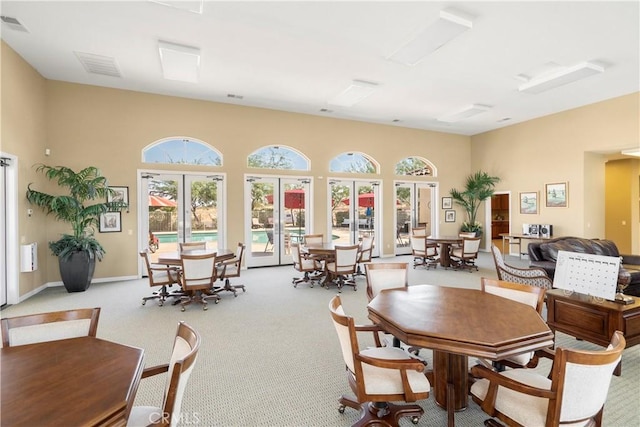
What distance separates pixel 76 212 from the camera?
6090 millimetres

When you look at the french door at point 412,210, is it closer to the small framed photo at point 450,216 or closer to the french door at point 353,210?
the small framed photo at point 450,216

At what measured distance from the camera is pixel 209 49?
507 centimetres

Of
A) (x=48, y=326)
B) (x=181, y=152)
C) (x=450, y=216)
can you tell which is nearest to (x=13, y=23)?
(x=181, y=152)

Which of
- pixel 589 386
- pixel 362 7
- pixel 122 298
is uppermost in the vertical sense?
pixel 362 7

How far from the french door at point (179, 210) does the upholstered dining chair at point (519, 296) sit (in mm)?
5758

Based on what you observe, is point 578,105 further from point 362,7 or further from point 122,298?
point 122,298

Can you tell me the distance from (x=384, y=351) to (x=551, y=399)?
1040 millimetres

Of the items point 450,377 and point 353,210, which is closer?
point 450,377

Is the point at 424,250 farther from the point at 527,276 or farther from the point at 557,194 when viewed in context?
the point at 557,194

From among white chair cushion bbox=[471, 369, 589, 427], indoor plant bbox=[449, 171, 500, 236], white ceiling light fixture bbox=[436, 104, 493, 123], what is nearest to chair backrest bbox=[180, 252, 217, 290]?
white chair cushion bbox=[471, 369, 589, 427]

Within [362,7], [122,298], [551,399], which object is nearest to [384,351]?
[551,399]

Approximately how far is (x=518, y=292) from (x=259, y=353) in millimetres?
2666

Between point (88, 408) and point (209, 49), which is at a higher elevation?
point (209, 49)

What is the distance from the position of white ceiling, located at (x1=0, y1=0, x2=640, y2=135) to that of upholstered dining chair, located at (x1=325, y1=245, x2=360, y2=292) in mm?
3449
